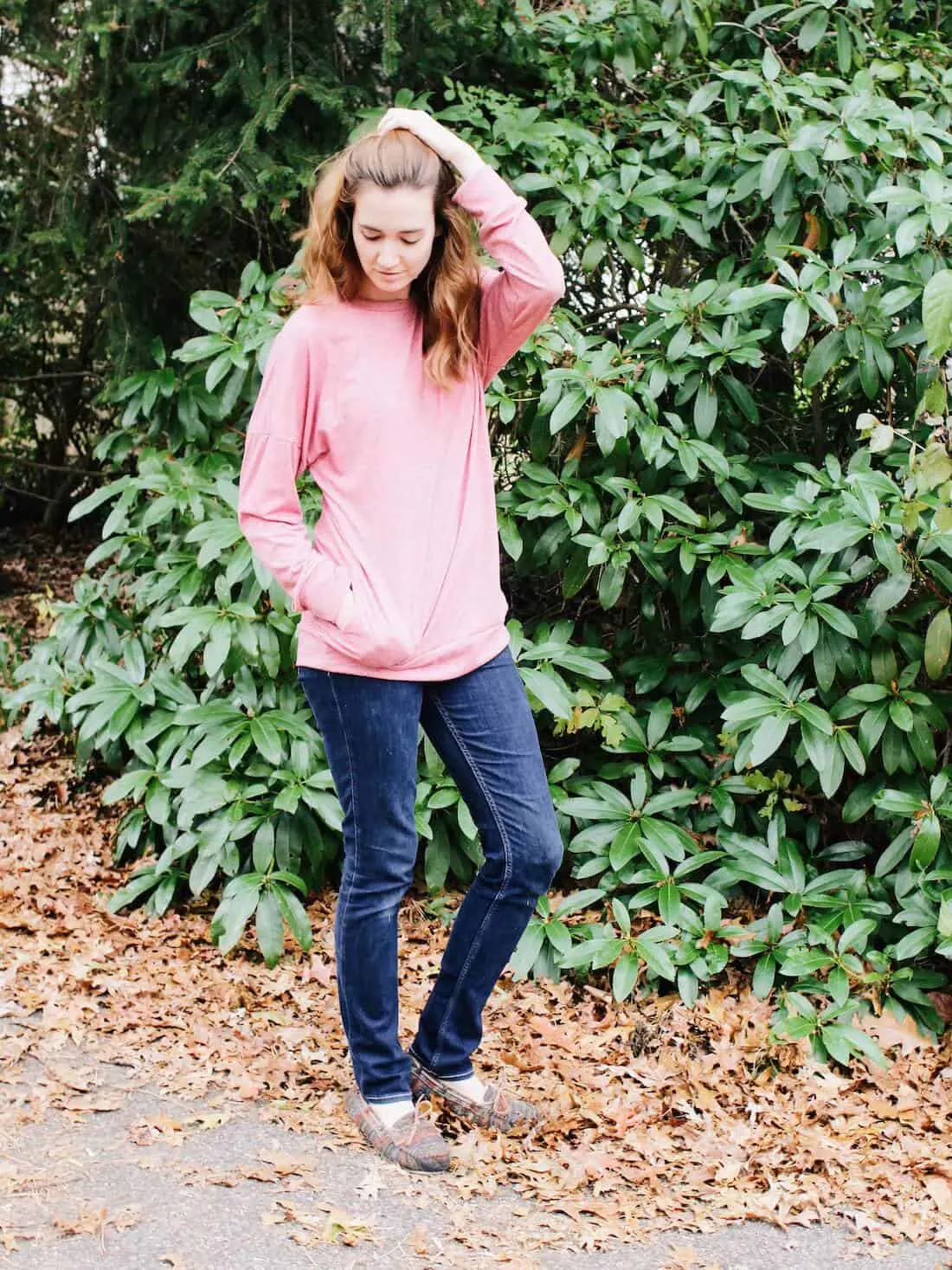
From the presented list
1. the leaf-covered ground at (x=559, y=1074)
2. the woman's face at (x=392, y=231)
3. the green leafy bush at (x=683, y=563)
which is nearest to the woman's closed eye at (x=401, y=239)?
the woman's face at (x=392, y=231)

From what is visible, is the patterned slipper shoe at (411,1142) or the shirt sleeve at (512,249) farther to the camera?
the patterned slipper shoe at (411,1142)

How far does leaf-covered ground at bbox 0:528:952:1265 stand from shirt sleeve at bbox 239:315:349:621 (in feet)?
4.14

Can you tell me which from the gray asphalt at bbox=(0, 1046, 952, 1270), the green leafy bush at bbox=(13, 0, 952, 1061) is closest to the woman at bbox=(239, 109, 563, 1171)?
the gray asphalt at bbox=(0, 1046, 952, 1270)

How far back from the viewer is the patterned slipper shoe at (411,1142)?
2674 mm

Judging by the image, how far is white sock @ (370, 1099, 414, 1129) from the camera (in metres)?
2.72

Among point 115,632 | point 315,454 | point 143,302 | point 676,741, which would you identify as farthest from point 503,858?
point 143,302

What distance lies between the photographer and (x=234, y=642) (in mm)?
3875

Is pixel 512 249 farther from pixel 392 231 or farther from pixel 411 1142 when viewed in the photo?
pixel 411 1142

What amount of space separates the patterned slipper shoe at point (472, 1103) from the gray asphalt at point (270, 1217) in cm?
18

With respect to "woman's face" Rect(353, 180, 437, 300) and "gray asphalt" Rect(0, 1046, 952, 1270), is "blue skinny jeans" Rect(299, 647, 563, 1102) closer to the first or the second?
"gray asphalt" Rect(0, 1046, 952, 1270)

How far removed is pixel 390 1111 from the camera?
8.93 ft

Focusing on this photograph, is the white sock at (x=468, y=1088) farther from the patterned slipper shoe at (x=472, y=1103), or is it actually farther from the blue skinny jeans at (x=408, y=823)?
the blue skinny jeans at (x=408, y=823)

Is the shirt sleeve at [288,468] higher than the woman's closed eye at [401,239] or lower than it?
lower

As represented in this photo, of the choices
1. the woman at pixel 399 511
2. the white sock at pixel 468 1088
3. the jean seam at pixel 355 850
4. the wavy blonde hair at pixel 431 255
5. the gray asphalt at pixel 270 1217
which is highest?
the wavy blonde hair at pixel 431 255
